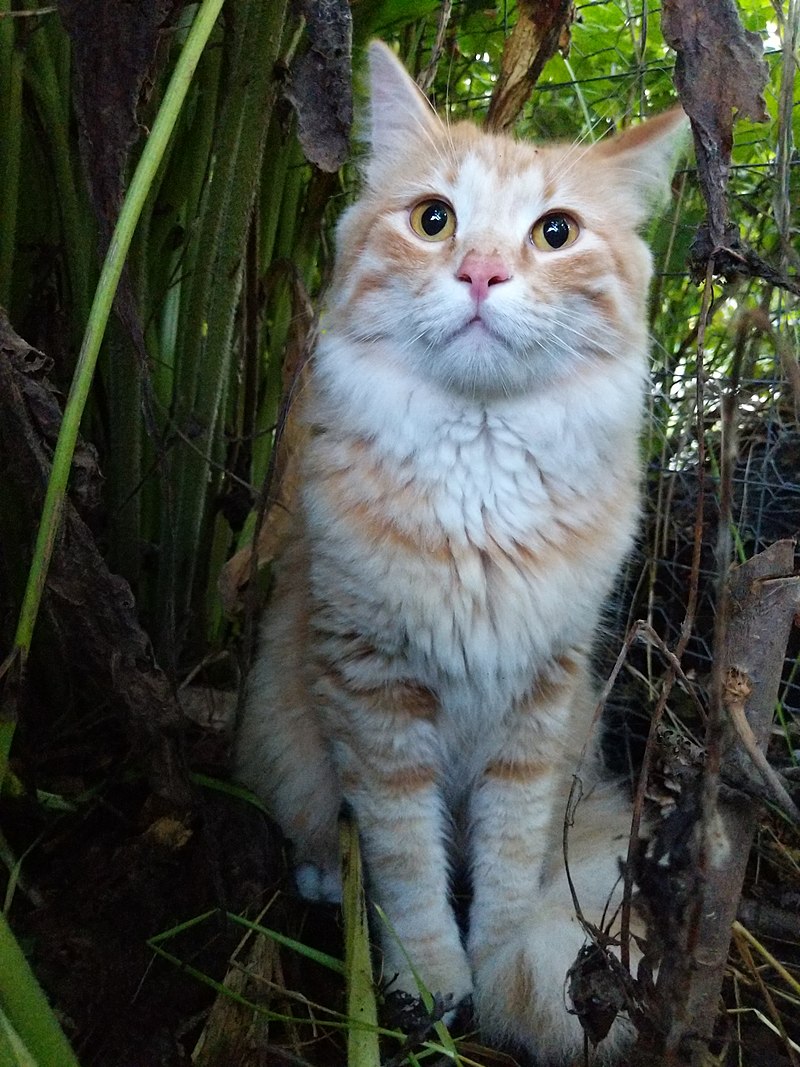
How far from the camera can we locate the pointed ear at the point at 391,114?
1.16 meters

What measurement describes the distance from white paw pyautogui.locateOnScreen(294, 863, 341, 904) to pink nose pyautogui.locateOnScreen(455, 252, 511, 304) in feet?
2.75

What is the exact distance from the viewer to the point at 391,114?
47.8 inches

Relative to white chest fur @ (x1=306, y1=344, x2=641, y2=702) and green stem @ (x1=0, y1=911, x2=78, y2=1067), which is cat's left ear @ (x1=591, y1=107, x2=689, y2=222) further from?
green stem @ (x1=0, y1=911, x2=78, y2=1067)

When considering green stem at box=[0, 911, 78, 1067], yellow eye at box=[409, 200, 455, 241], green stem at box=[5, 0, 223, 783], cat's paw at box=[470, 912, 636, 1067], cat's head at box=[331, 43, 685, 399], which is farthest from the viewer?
yellow eye at box=[409, 200, 455, 241]

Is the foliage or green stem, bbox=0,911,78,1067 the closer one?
green stem, bbox=0,911,78,1067

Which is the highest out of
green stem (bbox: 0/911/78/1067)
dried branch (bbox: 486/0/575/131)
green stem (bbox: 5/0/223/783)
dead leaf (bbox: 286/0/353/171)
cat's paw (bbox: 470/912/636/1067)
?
dried branch (bbox: 486/0/575/131)

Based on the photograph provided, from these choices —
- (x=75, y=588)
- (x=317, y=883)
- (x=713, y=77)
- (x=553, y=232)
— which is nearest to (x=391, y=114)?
(x=553, y=232)

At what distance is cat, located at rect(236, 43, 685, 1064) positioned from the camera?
3.34 ft

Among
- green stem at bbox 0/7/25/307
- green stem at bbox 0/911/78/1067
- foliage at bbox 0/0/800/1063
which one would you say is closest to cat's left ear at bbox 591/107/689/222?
foliage at bbox 0/0/800/1063

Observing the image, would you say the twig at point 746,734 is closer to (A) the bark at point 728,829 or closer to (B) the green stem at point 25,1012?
(A) the bark at point 728,829

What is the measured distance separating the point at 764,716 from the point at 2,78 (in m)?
1.11

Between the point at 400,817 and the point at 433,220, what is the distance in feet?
2.66

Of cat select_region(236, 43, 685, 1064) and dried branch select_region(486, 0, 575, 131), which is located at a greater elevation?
dried branch select_region(486, 0, 575, 131)

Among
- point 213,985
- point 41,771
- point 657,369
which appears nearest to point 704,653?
point 657,369
